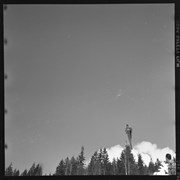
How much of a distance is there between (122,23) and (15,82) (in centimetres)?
72

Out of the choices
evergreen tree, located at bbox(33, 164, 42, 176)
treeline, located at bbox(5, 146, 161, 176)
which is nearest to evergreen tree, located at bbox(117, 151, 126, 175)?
treeline, located at bbox(5, 146, 161, 176)

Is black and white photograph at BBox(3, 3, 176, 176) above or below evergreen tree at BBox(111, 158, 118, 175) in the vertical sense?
above

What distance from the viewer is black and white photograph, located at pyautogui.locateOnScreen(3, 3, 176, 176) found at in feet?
7.09

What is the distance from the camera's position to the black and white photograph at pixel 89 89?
2160mm

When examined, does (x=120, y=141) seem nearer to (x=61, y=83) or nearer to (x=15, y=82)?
(x=61, y=83)

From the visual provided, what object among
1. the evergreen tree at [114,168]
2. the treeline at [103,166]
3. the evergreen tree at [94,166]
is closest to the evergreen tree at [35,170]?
the treeline at [103,166]

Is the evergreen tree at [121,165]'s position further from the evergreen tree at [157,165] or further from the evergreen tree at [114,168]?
the evergreen tree at [157,165]

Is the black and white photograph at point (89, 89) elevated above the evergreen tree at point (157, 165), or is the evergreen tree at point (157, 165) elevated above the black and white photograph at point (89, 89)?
the black and white photograph at point (89, 89)

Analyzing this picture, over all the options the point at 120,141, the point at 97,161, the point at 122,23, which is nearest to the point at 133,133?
the point at 120,141

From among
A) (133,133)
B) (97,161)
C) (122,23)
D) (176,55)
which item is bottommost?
(97,161)

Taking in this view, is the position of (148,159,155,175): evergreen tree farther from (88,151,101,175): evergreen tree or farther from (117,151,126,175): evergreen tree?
(88,151,101,175): evergreen tree

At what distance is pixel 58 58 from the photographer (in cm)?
220

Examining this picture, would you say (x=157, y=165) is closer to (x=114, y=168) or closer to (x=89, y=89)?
(x=114, y=168)

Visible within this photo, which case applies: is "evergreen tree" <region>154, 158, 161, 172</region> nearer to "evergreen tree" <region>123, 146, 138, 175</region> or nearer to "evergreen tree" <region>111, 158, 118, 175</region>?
"evergreen tree" <region>123, 146, 138, 175</region>
